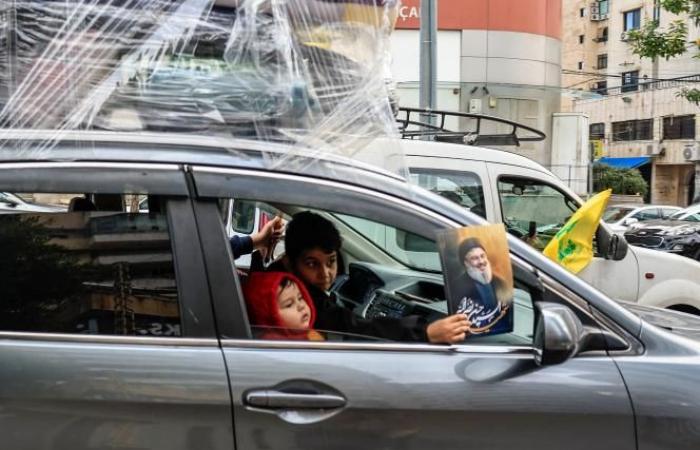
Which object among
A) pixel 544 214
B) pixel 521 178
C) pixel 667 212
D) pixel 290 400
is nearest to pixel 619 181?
pixel 667 212

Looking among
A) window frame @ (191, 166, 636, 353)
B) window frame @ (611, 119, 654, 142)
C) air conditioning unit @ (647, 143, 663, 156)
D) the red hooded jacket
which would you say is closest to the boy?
the red hooded jacket

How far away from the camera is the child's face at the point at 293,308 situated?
220 cm

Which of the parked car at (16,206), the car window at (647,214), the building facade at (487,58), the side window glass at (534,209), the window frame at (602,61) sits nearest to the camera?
the parked car at (16,206)

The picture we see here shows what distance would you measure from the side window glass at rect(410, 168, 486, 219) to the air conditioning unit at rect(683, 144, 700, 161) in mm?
39008

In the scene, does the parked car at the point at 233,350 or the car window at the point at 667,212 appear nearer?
the parked car at the point at 233,350

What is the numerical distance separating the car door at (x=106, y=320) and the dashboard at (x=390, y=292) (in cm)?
98

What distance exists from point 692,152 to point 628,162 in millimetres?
5174

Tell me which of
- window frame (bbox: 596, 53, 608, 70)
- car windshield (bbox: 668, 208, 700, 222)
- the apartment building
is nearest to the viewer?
car windshield (bbox: 668, 208, 700, 222)

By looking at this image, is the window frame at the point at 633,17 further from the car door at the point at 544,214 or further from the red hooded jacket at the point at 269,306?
the red hooded jacket at the point at 269,306

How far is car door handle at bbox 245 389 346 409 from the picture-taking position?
5.82 ft

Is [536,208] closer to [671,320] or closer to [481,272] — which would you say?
[671,320]

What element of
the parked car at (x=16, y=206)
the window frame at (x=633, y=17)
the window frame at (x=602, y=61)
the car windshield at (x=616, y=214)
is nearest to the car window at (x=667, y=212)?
the car windshield at (x=616, y=214)

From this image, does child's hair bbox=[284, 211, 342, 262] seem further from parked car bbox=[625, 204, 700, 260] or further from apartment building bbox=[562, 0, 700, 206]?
apartment building bbox=[562, 0, 700, 206]

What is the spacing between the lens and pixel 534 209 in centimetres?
510
